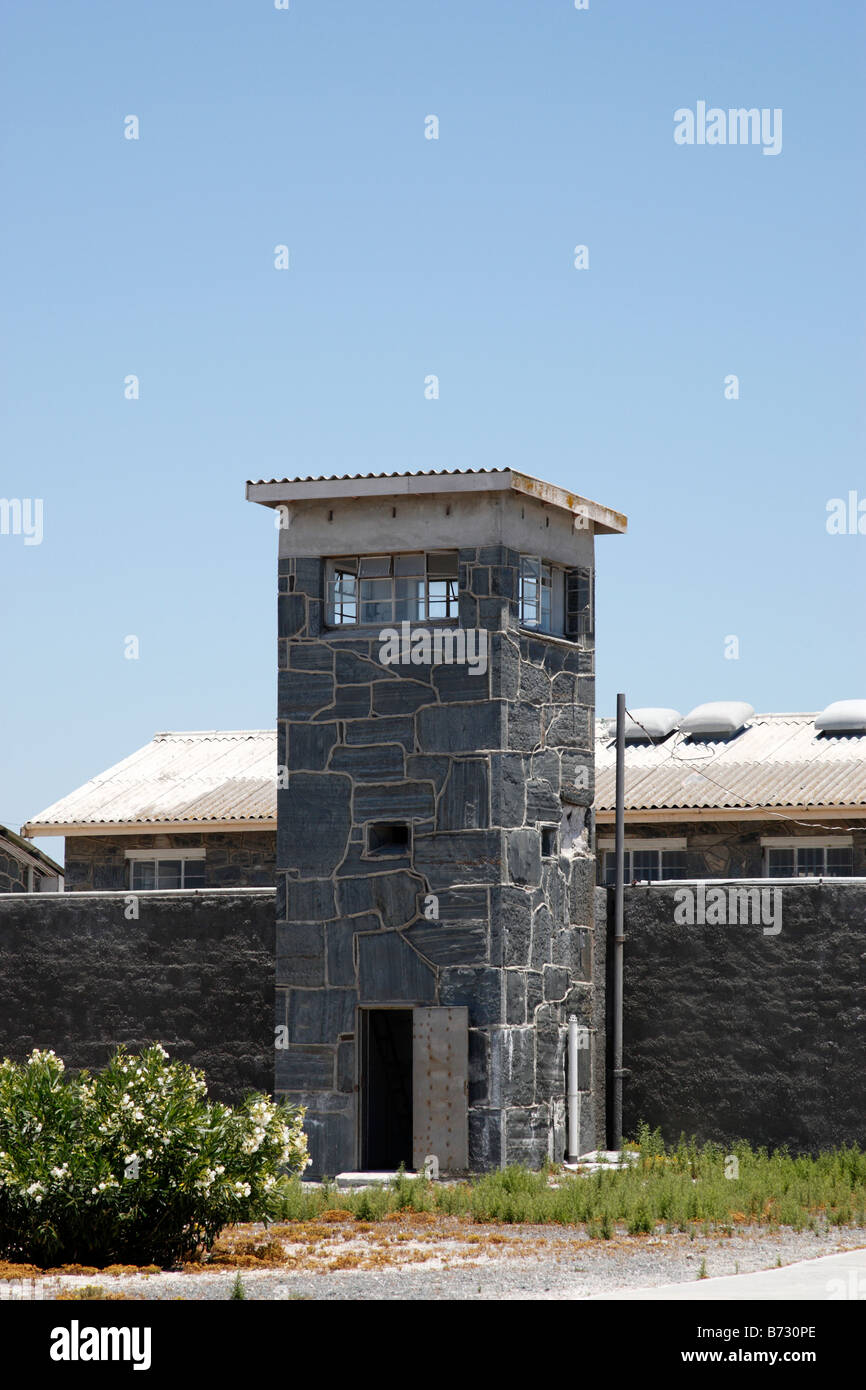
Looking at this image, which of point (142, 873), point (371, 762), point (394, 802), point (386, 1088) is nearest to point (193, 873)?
point (142, 873)

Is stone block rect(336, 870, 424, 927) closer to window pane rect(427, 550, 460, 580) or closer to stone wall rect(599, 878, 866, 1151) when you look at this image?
stone wall rect(599, 878, 866, 1151)

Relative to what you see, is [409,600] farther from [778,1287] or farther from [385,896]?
[778,1287]

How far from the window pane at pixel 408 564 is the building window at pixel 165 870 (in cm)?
1060

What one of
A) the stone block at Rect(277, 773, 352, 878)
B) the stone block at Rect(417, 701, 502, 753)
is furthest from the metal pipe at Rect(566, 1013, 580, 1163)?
the stone block at Rect(417, 701, 502, 753)

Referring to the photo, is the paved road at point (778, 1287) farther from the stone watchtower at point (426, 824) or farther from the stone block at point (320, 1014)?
the stone block at point (320, 1014)

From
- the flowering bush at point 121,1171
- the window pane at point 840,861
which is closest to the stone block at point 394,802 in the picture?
the flowering bush at point 121,1171

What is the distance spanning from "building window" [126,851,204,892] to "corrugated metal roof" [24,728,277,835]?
2.20ft

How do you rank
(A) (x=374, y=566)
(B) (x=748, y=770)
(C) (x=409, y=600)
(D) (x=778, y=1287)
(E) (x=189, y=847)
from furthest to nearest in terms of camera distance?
(E) (x=189, y=847)
(B) (x=748, y=770)
(A) (x=374, y=566)
(C) (x=409, y=600)
(D) (x=778, y=1287)

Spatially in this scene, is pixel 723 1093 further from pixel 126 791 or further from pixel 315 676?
pixel 126 791

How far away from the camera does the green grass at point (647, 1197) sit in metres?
15.9

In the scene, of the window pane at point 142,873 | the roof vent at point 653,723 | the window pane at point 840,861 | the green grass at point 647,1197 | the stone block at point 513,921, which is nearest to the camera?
the green grass at point 647,1197

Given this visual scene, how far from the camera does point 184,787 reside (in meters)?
30.6

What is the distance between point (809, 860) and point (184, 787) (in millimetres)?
10076
